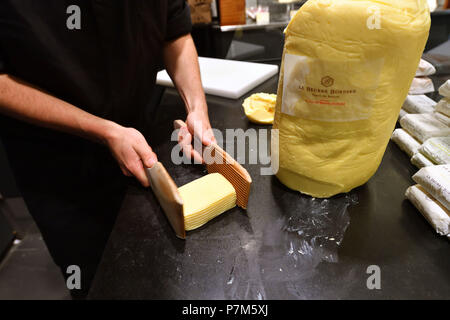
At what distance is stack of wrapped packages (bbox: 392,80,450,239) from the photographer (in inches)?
27.0

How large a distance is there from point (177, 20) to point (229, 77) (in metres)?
0.50

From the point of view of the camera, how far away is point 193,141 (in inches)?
39.0

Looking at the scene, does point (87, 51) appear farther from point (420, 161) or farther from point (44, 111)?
point (420, 161)

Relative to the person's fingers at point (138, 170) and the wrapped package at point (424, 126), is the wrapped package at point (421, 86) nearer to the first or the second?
the wrapped package at point (424, 126)

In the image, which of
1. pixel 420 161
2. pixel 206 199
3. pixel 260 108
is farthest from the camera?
pixel 260 108

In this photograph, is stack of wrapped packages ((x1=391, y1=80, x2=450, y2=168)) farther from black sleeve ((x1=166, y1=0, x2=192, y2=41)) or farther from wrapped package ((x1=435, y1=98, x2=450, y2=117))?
black sleeve ((x1=166, y1=0, x2=192, y2=41))

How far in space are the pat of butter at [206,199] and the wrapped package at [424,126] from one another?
67cm

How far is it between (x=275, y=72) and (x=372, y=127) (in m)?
1.08

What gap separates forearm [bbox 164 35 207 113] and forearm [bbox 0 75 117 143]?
429 millimetres


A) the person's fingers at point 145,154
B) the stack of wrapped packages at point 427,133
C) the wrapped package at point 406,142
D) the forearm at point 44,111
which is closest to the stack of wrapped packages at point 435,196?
the stack of wrapped packages at point 427,133

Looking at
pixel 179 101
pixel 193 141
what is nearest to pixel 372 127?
pixel 193 141

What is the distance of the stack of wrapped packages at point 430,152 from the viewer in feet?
2.25

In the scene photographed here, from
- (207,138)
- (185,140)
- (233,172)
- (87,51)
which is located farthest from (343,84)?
(87,51)

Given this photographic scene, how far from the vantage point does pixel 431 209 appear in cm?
70
